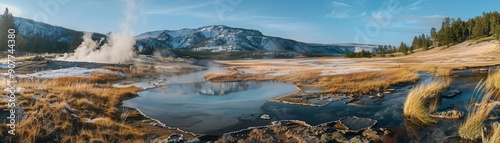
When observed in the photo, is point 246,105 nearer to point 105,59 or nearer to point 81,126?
point 81,126

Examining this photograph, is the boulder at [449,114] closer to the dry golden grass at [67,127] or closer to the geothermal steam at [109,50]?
the dry golden grass at [67,127]

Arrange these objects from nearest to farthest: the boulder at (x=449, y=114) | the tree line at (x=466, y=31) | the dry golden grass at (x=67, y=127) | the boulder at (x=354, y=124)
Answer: the dry golden grass at (x=67, y=127), the boulder at (x=354, y=124), the boulder at (x=449, y=114), the tree line at (x=466, y=31)

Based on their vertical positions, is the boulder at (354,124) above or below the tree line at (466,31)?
below

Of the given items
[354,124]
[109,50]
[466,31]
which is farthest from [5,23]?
[466,31]

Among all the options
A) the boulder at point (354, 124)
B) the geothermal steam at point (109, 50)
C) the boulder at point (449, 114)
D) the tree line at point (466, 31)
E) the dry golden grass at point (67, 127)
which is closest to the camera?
the dry golden grass at point (67, 127)

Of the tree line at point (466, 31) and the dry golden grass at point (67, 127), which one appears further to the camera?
the tree line at point (466, 31)

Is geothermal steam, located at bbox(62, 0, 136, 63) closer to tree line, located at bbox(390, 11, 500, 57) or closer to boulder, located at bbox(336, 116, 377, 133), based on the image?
boulder, located at bbox(336, 116, 377, 133)

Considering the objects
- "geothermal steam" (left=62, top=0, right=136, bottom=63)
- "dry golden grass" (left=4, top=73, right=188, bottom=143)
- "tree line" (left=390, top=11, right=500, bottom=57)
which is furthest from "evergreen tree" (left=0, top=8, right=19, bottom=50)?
"tree line" (left=390, top=11, right=500, bottom=57)

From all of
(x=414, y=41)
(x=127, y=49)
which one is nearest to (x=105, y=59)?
(x=127, y=49)

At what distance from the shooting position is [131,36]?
63938 mm

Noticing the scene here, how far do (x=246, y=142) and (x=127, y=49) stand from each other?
201ft

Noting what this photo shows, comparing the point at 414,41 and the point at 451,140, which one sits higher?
the point at 414,41

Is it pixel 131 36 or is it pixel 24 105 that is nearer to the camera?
pixel 24 105

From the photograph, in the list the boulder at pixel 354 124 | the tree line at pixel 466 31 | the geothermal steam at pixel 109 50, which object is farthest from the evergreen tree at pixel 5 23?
the tree line at pixel 466 31
